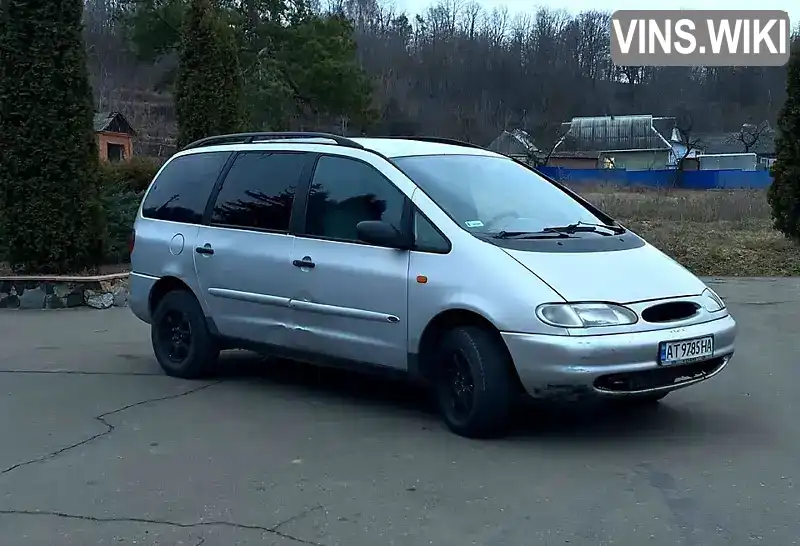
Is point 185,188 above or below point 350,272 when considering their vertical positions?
above

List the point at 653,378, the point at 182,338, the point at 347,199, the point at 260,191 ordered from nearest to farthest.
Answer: the point at 653,378 < the point at 347,199 < the point at 260,191 < the point at 182,338

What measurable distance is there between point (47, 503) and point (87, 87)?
29.2 feet

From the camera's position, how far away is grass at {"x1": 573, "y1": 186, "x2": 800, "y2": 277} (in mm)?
14922

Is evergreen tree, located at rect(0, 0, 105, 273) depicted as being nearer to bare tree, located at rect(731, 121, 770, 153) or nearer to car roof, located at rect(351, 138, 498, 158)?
car roof, located at rect(351, 138, 498, 158)

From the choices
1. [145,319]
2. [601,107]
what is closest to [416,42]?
[601,107]

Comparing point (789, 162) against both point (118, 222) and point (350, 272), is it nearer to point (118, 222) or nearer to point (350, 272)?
point (118, 222)

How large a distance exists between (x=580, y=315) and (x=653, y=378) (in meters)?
0.62

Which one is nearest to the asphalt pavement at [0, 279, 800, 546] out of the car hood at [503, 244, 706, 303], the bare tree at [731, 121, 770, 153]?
the car hood at [503, 244, 706, 303]

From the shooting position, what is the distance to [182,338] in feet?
25.2

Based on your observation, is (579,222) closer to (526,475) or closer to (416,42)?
(526,475)

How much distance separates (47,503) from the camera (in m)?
4.74

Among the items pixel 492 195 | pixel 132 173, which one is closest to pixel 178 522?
pixel 492 195

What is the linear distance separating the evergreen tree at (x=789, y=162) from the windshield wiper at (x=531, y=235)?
10.9 m

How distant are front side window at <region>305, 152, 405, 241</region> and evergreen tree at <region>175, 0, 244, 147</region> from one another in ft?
31.1
